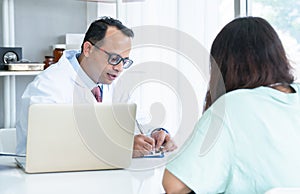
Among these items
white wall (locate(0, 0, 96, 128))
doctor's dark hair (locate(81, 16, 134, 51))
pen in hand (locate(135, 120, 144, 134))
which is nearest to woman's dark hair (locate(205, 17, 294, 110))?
pen in hand (locate(135, 120, 144, 134))

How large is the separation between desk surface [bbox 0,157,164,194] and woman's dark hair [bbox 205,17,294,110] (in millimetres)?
327

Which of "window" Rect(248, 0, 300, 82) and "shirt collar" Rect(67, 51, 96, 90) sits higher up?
"window" Rect(248, 0, 300, 82)

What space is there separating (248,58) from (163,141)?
611 millimetres

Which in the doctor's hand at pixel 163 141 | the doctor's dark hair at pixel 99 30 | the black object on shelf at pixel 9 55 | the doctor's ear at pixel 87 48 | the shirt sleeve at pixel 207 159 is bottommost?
the doctor's hand at pixel 163 141

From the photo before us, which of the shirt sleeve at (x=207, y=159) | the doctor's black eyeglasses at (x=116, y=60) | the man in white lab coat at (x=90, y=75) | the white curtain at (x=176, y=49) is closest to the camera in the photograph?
the shirt sleeve at (x=207, y=159)

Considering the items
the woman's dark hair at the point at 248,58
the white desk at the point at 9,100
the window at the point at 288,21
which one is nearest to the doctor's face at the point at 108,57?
the woman's dark hair at the point at 248,58

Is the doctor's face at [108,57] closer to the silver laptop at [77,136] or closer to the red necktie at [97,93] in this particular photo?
the red necktie at [97,93]

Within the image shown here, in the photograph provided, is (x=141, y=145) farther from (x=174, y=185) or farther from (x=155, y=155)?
(x=174, y=185)

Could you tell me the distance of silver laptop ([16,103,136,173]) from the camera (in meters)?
1.28

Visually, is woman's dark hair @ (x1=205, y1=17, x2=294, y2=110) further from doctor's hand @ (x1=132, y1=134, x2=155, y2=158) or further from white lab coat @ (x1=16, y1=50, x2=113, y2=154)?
white lab coat @ (x1=16, y1=50, x2=113, y2=154)

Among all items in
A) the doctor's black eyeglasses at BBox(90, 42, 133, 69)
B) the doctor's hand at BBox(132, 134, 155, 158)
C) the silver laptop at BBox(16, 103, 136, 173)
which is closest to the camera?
the silver laptop at BBox(16, 103, 136, 173)

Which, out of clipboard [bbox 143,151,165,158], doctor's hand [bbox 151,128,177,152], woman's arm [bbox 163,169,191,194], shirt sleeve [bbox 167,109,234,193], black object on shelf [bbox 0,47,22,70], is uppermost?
black object on shelf [bbox 0,47,22,70]

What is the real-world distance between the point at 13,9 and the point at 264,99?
218cm

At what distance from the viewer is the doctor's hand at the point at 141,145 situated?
1.57m
